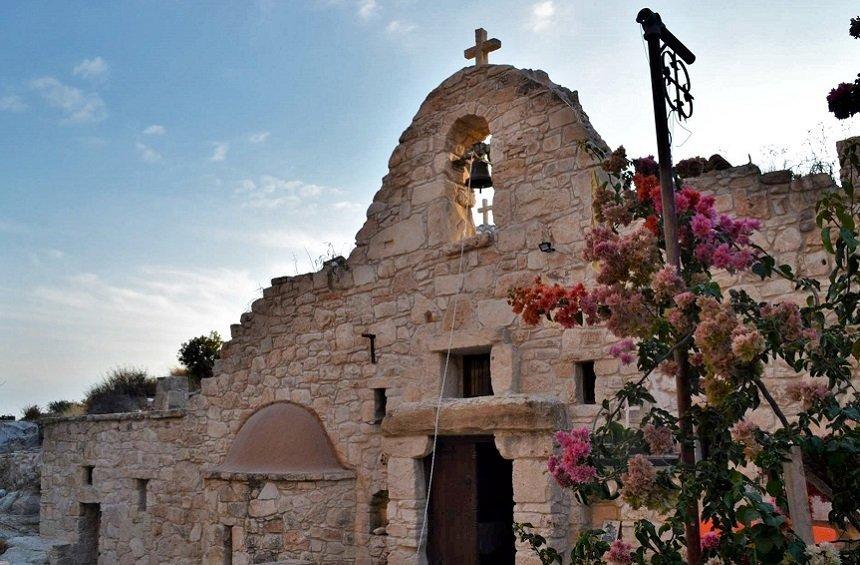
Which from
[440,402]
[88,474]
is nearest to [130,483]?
[88,474]

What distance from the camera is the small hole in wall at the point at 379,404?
678 centimetres

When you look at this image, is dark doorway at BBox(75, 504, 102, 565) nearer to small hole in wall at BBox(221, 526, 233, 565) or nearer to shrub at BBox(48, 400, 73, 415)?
small hole in wall at BBox(221, 526, 233, 565)

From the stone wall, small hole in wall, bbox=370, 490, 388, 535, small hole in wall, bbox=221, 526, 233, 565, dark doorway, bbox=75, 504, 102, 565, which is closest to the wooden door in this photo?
small hole in wall, bbox=370, 490, 388, 535

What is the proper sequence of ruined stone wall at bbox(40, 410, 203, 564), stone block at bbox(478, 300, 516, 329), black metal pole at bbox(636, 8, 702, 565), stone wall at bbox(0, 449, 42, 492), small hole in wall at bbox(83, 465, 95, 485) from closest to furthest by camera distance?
black metal pole at bbox(636, 8, 702, 565)
stone block at bbox(478, 300, 516, 329)
ruined stone wall at bbox(40, 410, 203, 564)
small hole in wall at bbox(83, 465, 95, 485)
stone wall at bbox(0, 449, 42, 492)

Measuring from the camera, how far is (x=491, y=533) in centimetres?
626

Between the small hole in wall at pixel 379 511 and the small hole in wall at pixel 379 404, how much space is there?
65 cm

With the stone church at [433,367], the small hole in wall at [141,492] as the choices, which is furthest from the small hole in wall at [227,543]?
the small hole in wall at [141,492]

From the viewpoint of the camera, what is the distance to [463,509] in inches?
237

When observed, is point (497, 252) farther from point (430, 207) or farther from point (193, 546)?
point (193, 546)

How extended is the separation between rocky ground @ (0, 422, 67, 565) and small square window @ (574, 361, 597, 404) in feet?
23.6

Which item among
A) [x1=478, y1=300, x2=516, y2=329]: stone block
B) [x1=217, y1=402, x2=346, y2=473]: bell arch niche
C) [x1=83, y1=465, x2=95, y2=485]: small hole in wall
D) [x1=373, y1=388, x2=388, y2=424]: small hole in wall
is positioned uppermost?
[x1=478, y1=300, x2=516, y2=329]: stone block

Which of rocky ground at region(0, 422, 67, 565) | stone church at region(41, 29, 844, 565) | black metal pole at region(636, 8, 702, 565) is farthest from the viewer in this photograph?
rocky ground at region(0, 422, 67, 565)

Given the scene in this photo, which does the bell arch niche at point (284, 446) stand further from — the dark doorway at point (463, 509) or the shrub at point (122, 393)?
the shrub at point (122, 393)

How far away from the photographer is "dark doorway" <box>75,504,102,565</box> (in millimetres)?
9383
